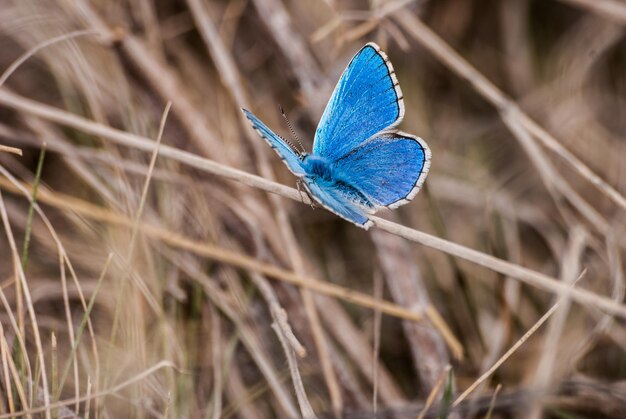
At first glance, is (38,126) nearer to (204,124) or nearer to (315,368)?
(204,124)

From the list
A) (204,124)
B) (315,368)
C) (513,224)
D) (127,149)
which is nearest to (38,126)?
(127,149)

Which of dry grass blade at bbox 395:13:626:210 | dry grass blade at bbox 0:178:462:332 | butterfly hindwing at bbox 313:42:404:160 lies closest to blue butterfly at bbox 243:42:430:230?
butterfly hindwing at bbox 313:42:404:160

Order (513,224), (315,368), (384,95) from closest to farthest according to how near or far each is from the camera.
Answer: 1. (384,95)
2. (315,368)
3. (513,224)

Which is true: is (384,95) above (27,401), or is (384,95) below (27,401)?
above

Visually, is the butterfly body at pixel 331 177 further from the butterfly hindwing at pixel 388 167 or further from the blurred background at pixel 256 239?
the blurred background at pixel 256 239

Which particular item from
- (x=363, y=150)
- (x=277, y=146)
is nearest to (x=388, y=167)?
(x=363, y=150)

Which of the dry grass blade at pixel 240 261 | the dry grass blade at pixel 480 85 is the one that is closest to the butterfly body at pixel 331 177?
the dry grass blade at pixel 240 261

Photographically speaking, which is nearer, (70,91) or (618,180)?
(70,91)

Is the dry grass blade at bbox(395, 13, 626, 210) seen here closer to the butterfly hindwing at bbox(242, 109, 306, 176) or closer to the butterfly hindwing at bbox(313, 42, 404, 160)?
the butterfly hindwing at bbox(313, 42, 404, 160)
